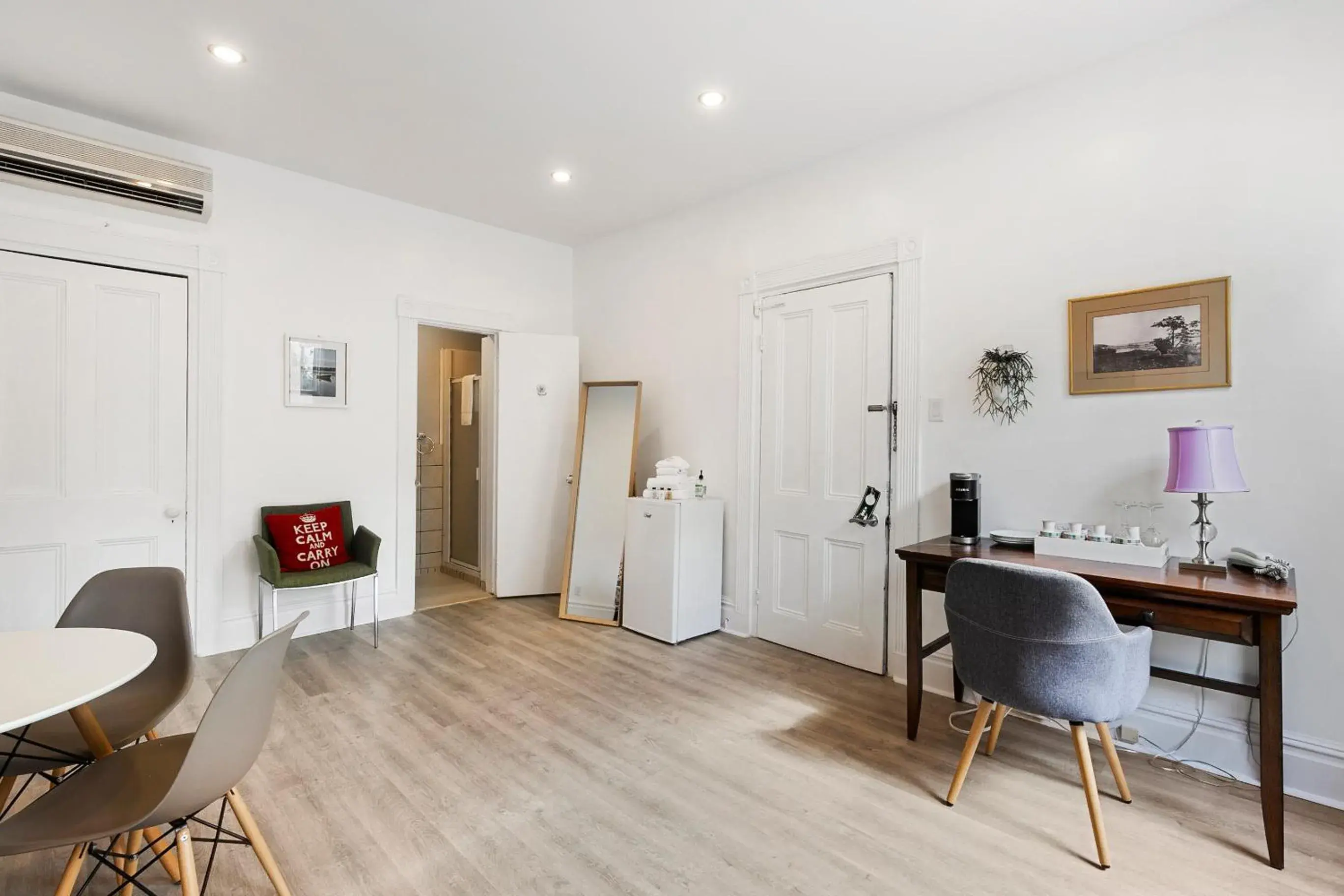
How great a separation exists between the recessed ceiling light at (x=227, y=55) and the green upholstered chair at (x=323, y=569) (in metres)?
2.39

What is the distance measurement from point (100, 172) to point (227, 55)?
3.43 feet

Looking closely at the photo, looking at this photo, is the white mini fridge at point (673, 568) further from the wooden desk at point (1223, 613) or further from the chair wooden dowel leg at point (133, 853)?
the chair wooden dowel leg at point (133, 853)

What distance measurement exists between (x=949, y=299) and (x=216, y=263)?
4105mm

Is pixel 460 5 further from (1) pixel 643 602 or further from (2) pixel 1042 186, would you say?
(1) pixel 643 602

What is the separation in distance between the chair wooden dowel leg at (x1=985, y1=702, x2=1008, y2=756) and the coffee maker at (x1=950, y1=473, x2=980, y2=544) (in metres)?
0.71

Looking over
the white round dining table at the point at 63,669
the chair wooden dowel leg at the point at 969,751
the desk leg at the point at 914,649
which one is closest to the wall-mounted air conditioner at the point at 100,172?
the white round dining table at the point at 63,669

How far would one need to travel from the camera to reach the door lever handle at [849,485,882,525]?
339 cm

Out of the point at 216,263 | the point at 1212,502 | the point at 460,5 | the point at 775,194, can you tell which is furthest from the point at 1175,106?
the point at 216,263

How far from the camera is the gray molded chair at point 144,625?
190 cm

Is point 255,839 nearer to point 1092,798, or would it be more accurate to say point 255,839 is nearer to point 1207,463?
point 1092,798

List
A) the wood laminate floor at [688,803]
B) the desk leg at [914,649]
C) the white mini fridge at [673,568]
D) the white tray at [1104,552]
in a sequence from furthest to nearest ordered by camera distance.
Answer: the white mini fridge at [673,568], the desk leg at [914,649], the white tray at [1104,552], the wood laminate floor at [688,803]

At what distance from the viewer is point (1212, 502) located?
2.43 meters

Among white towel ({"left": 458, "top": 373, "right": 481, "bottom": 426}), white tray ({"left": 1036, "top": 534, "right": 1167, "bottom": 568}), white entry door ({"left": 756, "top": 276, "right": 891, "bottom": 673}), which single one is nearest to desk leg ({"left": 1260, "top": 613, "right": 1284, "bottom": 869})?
white tray ({"left": 1036, "top": 534, "right": 1167, "bottom": 568})

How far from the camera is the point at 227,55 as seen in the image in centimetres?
270
